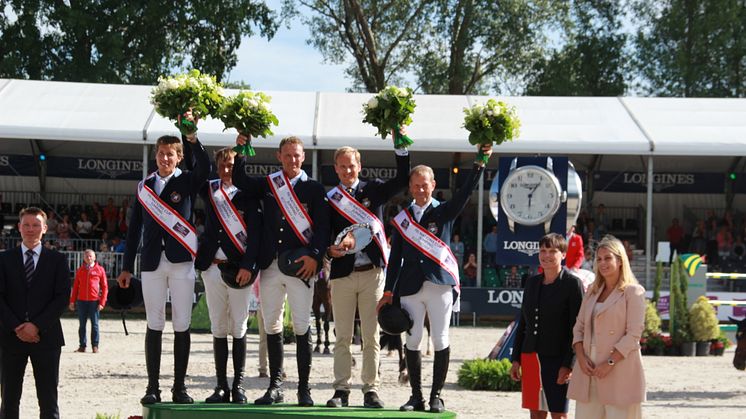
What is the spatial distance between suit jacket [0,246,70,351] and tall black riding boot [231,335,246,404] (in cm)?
121

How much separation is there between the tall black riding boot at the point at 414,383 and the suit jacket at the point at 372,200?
69cm

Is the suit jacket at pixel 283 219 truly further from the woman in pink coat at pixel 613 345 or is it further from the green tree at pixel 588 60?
the green tree at pixel 588 60

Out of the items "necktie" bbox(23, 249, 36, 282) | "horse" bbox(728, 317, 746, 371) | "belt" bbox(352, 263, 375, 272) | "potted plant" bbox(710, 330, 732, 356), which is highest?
"belt" bbox(352, 263, 375, 272)

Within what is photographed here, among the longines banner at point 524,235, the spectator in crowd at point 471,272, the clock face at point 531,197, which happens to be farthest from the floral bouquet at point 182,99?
the spectator in crowd at point 471,272

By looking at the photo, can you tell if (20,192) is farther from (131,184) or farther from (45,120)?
(45,120)

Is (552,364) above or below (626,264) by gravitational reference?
below

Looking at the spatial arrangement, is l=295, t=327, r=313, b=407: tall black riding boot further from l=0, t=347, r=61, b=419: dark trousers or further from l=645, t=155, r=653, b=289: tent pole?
l=645, t=155, r=653, b=289: tent pole

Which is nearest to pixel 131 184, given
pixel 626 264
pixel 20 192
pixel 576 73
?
pixel 20 192

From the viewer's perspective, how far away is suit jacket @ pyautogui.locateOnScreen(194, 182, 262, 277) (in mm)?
8453

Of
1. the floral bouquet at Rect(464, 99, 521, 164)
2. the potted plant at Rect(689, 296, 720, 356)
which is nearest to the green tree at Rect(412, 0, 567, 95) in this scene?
the potted plant at Rect(689, 296, 720, 356)

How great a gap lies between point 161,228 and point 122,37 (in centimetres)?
2908

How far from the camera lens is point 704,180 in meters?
28.7

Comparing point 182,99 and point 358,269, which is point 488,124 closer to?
point 358,269

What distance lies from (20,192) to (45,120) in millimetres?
5302
